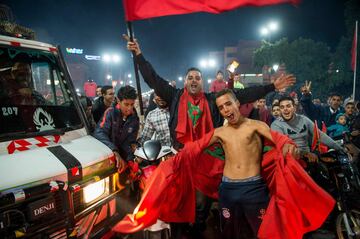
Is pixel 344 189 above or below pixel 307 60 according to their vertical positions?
below

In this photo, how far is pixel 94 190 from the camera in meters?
3.17

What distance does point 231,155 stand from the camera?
3.63 metres

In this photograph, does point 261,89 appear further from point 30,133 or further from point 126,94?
point 30,133

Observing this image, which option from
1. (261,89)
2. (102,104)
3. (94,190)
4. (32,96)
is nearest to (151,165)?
(94,190)

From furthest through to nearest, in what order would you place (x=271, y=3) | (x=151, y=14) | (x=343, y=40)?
(x=343, y=40) → (x=151, y=14) → (x=271, y=3)

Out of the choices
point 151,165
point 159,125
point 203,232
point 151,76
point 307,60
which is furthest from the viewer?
point 307,60

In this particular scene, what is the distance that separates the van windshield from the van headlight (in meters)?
0.84

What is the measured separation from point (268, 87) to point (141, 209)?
2776mm

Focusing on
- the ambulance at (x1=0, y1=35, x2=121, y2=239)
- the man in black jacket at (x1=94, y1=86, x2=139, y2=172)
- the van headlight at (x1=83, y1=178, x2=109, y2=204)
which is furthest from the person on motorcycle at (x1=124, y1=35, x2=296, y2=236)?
the van headlight at (x1=83, y1=178, x2=109, y2=204)

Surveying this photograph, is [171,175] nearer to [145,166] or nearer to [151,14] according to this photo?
[145,166]

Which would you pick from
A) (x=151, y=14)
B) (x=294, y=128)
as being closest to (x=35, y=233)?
(x=151, y=14)

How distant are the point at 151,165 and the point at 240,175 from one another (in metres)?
1.12

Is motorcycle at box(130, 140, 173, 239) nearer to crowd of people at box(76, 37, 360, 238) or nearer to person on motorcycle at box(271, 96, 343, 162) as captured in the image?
crowd of people at box(76, 37, 360, 238)

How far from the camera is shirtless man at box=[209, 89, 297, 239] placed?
340cm
